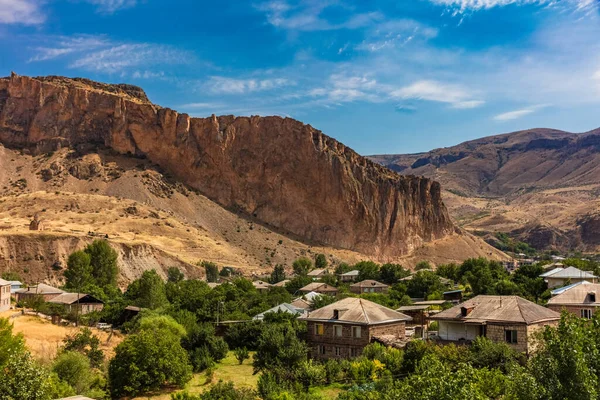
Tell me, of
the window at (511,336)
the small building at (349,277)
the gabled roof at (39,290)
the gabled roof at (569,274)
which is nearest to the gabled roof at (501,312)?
the window at (511,336)

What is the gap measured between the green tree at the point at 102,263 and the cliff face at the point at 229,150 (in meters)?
47.4

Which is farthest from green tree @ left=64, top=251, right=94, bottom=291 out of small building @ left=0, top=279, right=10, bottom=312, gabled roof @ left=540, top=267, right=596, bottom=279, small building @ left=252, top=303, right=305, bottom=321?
gabled roof @ left=540, top=267, right=596, bottom=279

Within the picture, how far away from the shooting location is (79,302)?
51.4 m

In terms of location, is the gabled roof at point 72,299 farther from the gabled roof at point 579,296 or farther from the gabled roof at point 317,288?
the gabled roof at point 579,296

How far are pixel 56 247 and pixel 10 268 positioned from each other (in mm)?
6116

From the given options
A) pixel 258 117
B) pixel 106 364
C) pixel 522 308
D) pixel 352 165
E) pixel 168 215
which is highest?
pixel 258 117

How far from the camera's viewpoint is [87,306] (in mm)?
51875

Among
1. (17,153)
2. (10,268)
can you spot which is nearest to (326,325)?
(10,268)

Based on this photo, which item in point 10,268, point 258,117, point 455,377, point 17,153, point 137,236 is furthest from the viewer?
point 258,117

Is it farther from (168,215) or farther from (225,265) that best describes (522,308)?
(168,215)

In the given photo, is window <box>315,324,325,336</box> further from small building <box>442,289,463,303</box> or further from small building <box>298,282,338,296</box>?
small building <box>298,282,338,296</box>

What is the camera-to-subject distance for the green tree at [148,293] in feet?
168

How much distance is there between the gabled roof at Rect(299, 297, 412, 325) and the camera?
112ft

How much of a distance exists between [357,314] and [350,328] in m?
1.12
